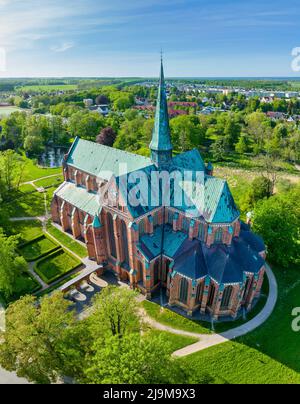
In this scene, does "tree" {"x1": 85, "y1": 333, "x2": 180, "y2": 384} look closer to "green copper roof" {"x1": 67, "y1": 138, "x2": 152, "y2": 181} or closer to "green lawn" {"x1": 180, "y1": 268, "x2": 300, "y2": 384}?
"green lawn" {"x1": 180, "y1": 268, "x2": 300, "y2": 384}

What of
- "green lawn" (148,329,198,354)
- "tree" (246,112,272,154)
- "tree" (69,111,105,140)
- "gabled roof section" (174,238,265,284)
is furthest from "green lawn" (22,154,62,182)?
"tree" (246,112,272,154)

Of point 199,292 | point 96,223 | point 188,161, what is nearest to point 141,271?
point 199,292

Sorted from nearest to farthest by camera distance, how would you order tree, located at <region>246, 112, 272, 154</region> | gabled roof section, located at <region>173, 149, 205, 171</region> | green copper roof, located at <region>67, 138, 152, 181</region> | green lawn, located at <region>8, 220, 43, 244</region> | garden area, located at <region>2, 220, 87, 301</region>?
garden area, located at <region>2, 220, 87, 301</region> < gabled roof section, located at <region>173, 149, 205, 171</region> < green copper roof, located at <region>67, 138, 152, 181</region> < green lawn, located at <region>8, 220, 43, 244</region> < tree, located at <region>246, 112, 272, 154</region>

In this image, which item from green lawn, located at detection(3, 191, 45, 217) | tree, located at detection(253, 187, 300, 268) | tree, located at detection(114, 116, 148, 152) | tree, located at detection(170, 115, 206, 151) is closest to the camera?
tree, located at detection(253, 187, 300, 268)

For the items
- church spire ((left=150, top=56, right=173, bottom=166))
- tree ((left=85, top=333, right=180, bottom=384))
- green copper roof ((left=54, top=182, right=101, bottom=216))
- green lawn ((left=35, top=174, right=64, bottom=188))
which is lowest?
tree ((left=85, top=333, right=180, bottom=384))

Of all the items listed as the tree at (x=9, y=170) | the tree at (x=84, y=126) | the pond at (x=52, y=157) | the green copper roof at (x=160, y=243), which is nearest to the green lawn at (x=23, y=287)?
the green copper roof at (x=160, y=243)
